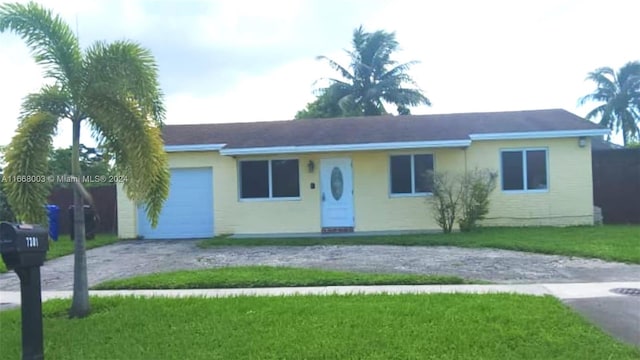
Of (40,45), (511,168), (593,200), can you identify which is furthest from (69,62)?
(593,200)

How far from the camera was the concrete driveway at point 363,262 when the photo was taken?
916cm

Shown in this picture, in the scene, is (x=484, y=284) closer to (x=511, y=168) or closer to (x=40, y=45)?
(x=40, y=45)

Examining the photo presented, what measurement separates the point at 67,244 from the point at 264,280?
9.05m

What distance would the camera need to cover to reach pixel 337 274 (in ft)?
30.1

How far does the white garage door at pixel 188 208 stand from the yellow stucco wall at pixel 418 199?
95 cm

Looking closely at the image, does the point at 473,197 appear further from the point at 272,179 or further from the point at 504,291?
the point at 504,291

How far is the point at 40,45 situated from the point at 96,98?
0.97 metres

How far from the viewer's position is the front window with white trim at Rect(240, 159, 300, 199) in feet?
55.3

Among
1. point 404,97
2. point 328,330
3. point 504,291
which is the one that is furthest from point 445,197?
point 404,97

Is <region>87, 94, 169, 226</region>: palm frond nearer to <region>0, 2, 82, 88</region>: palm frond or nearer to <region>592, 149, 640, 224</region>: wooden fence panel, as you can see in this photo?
<region>0, 2, 82, 88</region>: palm frond

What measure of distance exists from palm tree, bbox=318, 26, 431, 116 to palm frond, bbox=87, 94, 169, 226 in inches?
1235

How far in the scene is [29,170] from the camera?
6.29 m

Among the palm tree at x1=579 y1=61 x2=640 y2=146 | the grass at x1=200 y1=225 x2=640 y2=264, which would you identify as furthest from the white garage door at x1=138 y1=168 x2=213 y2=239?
the palm tree at x1=579 y1=61 x2=640 y2=146

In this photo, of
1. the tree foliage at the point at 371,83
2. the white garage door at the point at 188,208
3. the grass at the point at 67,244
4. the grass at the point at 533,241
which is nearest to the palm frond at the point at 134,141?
the grass at the point at 67,244
